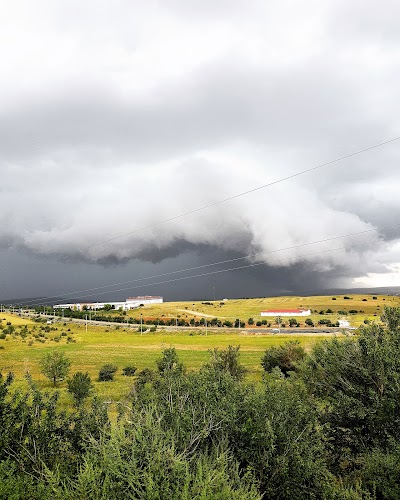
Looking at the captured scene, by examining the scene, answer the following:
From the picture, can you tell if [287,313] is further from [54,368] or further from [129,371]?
[54,368]

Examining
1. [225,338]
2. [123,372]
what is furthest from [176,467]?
[225,338]

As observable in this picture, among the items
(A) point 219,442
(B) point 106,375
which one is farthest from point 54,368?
(A) point 219,442

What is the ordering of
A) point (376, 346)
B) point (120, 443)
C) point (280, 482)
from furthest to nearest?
1. point (376, 346)
2. point (280, 482)
3. point (120, 443)

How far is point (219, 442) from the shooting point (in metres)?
15.8

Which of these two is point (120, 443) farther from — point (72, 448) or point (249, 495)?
point (72, 448)

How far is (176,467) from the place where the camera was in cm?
1210

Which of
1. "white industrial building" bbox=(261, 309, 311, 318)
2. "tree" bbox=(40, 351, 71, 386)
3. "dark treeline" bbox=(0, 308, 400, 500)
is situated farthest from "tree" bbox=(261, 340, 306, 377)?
"white industrial building" bbox=(261, 309, 311, 318)

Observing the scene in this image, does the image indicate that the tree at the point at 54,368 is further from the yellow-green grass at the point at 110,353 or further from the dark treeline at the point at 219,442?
the dark treeline at the point at 219,442

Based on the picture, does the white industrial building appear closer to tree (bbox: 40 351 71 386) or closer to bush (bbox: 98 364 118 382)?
bush (bbox: 98 364 118 382)

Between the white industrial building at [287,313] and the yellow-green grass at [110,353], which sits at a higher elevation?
the yellow-green grass at [110,353]

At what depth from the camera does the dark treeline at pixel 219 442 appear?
12.2 meters

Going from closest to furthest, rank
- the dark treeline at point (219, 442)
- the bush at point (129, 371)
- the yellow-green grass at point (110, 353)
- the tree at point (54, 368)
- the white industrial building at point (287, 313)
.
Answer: the dark treeline at point (219, 442), the tree at point (54, 368), the yellow-green grass at point (110, 353), the bush at point (129, 371), the white industrial building at point (287, 313)

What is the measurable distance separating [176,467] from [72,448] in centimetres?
777

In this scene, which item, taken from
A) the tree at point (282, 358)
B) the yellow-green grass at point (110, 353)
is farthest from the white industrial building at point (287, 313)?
the tree at point (282, 358)
